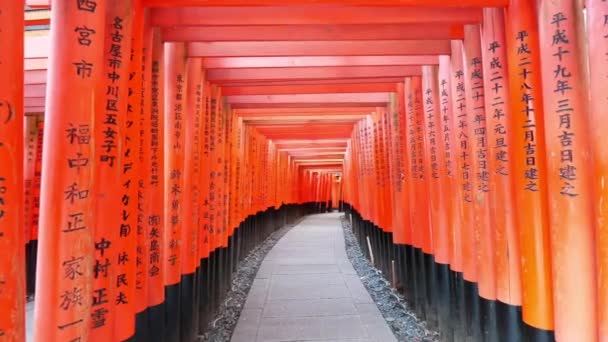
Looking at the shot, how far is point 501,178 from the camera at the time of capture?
2570 millimetres

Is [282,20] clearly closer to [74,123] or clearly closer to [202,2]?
[202,2]

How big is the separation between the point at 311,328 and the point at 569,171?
133 inches

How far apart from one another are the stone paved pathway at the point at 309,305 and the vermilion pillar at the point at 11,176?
127 inches

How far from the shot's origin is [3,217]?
1.27 m

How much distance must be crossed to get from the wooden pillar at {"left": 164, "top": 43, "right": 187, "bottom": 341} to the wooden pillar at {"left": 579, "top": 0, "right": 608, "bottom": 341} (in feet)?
10.2

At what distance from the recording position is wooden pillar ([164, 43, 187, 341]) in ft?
11.1

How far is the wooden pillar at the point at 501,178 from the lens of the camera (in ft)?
8.22

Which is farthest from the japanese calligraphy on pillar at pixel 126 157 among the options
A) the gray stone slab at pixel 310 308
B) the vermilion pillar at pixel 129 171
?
the gray stone slab at pixel 310 308

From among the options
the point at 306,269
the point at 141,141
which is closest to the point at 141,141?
the point at 141,141

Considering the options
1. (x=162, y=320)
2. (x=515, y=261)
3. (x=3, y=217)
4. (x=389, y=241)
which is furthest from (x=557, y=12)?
(x=389, y=241)

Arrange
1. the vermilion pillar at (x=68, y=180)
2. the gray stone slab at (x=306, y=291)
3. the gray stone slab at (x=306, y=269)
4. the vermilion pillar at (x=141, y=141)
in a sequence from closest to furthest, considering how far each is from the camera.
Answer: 1. the vermilion pillar at (x=68, y=180)
2. the vermilion pillar at (x=141, y=141)
3. the gray stone slab at (x=306, y=291)
4. the gray stone slab at (x=306, y=269)

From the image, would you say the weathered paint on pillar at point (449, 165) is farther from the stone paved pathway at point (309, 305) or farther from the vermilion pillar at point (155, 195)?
the vermilion pillar at point (155, 195)

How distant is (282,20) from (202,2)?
25.1 inches

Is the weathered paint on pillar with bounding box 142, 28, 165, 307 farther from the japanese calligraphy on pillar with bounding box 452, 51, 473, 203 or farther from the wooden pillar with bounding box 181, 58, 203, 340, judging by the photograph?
the japanese calligraphy on pillar with bounding box 452, 51, 473, 203
